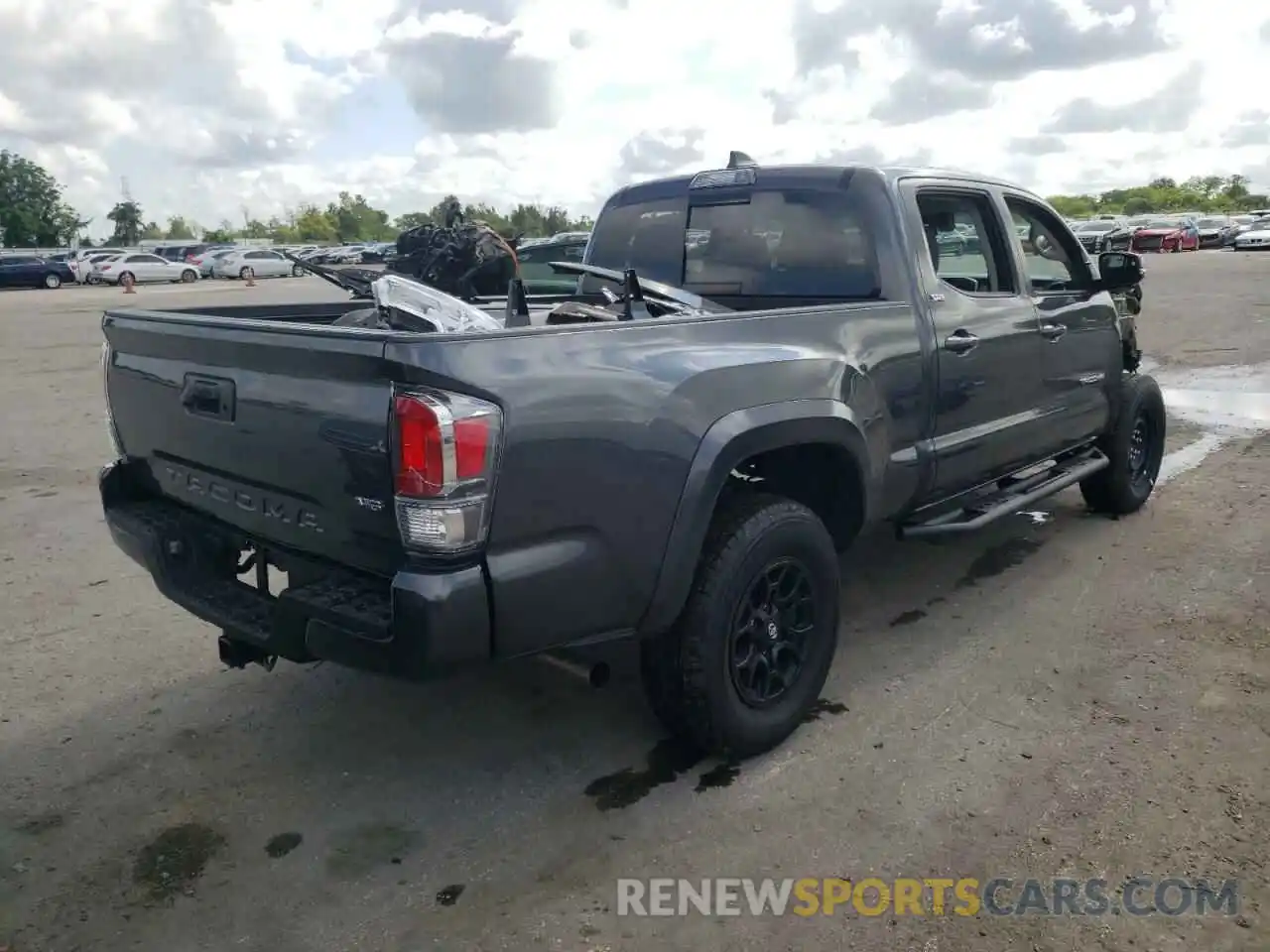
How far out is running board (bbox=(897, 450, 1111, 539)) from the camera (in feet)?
14.0

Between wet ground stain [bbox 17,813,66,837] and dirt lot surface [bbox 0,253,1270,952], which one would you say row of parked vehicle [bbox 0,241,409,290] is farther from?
wet ground stain [bbox 17,813,66,837]

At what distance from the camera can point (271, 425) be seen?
9.34ft

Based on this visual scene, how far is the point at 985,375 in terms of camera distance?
4457 mm

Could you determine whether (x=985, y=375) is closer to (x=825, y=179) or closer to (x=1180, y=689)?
(x=825, y=179)

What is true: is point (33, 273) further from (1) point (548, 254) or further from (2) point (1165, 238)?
(2) point (1165, 238)

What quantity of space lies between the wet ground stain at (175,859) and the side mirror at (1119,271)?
184 inches

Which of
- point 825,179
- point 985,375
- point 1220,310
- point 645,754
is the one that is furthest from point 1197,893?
point 1220,310

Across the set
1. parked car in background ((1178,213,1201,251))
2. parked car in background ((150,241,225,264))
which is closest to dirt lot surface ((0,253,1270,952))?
parked car in background ((150,241,225,264))

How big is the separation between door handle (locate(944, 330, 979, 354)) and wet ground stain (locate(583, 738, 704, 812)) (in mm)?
1891

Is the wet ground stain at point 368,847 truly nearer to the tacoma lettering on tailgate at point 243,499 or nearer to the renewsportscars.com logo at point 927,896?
the renewsportscars.com logo at point 927,896

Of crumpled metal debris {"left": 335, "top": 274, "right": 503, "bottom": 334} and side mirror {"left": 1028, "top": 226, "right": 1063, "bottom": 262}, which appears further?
side mirror {"left": 1028, "top": 226, "right": 1063, "bottom": 262}

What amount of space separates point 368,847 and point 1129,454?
4.76 metres

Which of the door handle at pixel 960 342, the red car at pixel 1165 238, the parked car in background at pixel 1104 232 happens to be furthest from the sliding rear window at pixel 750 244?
the red car at pixel 1165 238

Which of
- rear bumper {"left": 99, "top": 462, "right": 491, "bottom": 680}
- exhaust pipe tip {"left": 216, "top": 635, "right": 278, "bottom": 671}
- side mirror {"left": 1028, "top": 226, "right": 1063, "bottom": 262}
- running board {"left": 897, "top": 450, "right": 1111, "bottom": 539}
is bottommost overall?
exhaust pipe tip {"left": 216, "top": 635, "right": 278, "bottom": 671}
